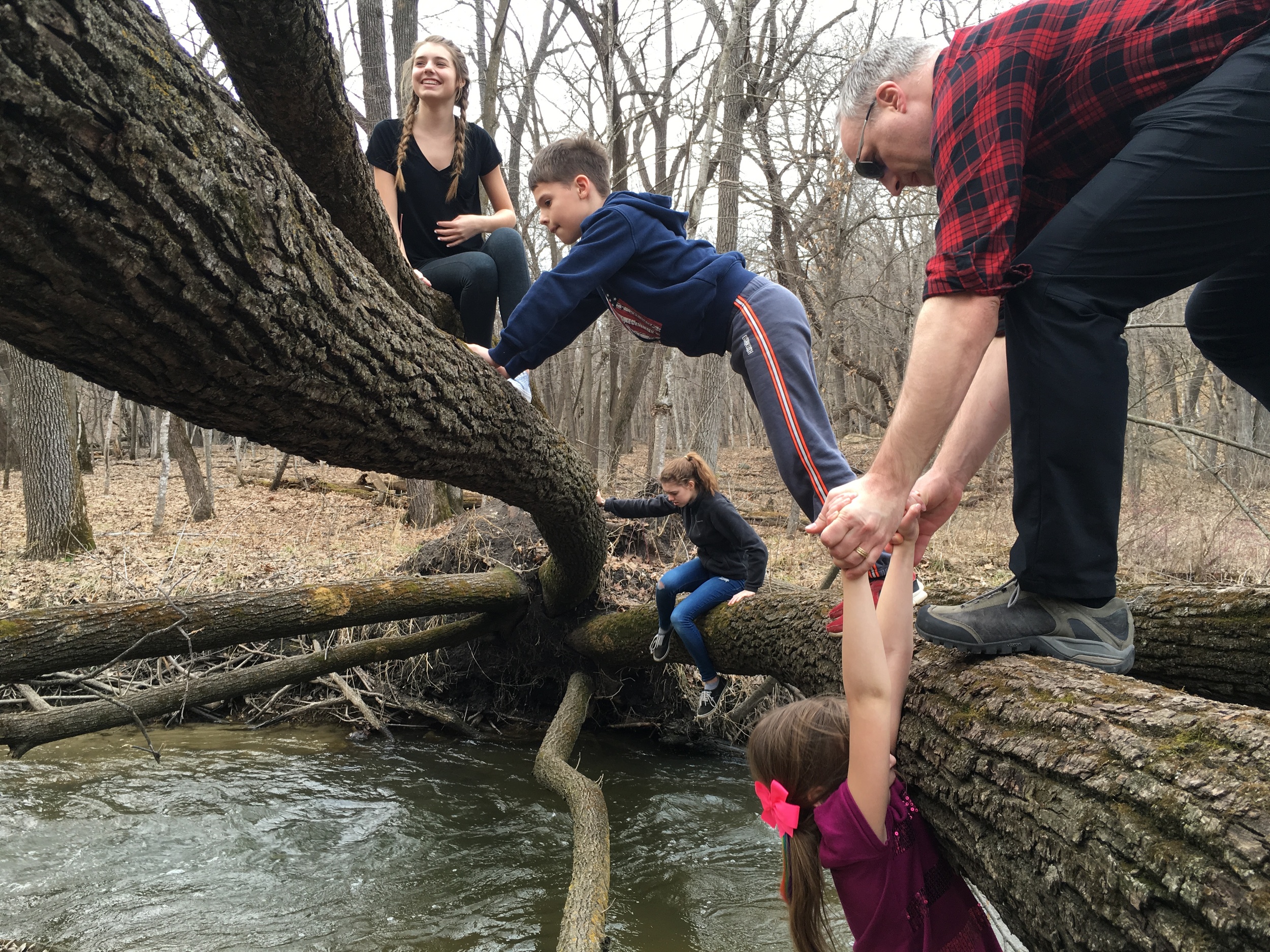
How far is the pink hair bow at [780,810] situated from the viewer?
71.2 inches

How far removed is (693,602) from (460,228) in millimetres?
2433

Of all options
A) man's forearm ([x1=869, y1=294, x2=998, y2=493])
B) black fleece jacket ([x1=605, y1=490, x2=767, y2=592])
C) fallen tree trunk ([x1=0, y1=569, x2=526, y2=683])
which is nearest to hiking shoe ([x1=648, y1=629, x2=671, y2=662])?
black fleece jacket ([x1=605, y1=490, x2=767, y2=592])

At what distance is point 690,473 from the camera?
4.98 m

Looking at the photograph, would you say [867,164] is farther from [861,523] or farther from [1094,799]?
[1094,799]

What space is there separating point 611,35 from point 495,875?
34.6ft

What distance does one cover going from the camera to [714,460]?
10.9 metres

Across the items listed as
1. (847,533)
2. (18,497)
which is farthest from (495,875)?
(18,497)

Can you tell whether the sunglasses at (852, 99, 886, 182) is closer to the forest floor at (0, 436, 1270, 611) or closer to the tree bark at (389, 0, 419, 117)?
the forest floor at (0, 436, 1270, 611)

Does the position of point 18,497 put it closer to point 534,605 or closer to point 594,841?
point 534,605

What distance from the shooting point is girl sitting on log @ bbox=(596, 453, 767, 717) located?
14.4 ft

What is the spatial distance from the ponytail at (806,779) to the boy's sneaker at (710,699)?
279cm

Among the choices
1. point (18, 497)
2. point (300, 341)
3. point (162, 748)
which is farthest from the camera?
point (18, 497)

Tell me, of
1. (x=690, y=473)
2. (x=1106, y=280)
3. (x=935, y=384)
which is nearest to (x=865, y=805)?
(x=935, y=384)

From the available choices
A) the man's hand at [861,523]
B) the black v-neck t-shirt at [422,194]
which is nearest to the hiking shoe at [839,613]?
the man's hand at [861,523]
